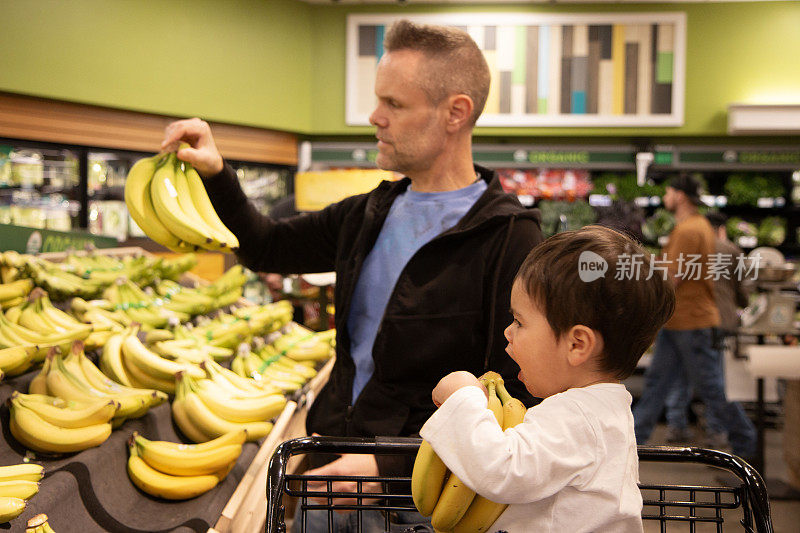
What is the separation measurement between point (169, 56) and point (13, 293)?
410 centimetres

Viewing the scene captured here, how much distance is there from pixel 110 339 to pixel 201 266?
165 inches

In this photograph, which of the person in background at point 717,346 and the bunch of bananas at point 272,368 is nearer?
the bunch of bananas at point 272,368

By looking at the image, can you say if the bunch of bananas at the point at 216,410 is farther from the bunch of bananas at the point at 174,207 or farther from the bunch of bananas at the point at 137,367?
the bunch of bananas at the point at 174,207

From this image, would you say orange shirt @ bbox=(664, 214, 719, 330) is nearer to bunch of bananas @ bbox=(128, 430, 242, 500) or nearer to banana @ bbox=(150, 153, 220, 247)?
bunch of bananas @ bbox=(128, 430, 242, 500)

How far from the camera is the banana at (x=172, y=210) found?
1.59m

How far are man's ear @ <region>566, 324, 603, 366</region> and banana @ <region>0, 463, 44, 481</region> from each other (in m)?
1.06

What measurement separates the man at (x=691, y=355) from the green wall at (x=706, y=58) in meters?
2.68

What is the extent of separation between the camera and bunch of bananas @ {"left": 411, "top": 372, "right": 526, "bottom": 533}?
1027 millimetres

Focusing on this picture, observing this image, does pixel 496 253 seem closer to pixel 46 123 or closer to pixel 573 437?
pixel 573 437

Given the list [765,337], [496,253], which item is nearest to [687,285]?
[765,337]

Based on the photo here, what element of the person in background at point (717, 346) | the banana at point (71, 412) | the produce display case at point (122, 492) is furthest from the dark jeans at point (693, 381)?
the banana at point (71, 412)

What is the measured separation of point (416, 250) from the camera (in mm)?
1651

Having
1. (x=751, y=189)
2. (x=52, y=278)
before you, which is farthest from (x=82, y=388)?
(x=751, y=189)

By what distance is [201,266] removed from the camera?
6273mm
